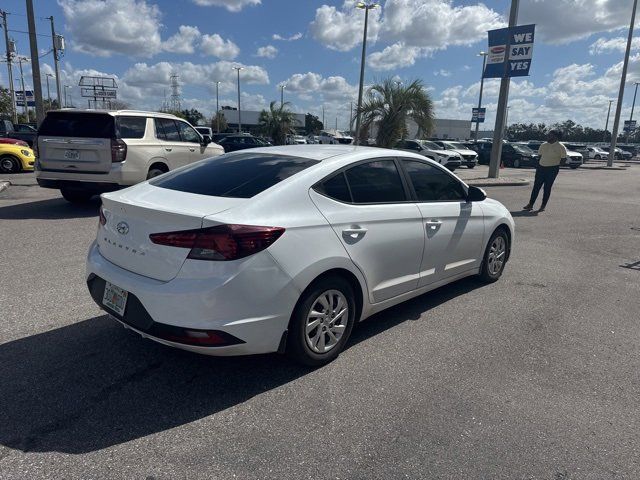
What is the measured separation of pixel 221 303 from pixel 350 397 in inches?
42.6

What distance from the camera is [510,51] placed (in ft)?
56.9

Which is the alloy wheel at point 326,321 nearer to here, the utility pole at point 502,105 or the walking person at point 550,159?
the walking person at point 550,159

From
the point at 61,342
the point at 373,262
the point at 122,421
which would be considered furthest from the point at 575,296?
the point at 61,342

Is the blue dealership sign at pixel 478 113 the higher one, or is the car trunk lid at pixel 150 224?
the blue dealership sign at pixel 478 113

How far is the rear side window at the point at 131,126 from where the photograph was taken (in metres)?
8.91

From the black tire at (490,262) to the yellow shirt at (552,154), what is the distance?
20.8 ft

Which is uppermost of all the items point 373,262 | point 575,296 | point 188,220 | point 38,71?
point 38,71

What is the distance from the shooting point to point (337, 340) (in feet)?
11.8

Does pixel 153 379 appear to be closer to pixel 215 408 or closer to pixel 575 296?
pixel 215 408

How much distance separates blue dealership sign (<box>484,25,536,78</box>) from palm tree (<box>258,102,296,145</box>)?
1019 inches

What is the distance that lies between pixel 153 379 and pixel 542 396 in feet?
8.75

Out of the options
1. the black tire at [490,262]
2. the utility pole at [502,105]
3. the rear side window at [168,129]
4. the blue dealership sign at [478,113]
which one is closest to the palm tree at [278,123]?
the blue dealership sign at [478,113]

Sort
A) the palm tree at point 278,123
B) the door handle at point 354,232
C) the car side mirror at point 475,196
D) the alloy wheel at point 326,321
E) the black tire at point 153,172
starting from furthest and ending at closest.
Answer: the palm tree at point 278,123, the black tire at point 153,172, the car side mirror at point 475,196, the door handle at point 354,232, the alloy wheel at point 326,321

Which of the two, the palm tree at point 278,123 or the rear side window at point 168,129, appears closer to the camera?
the rear side window at point 168,129
